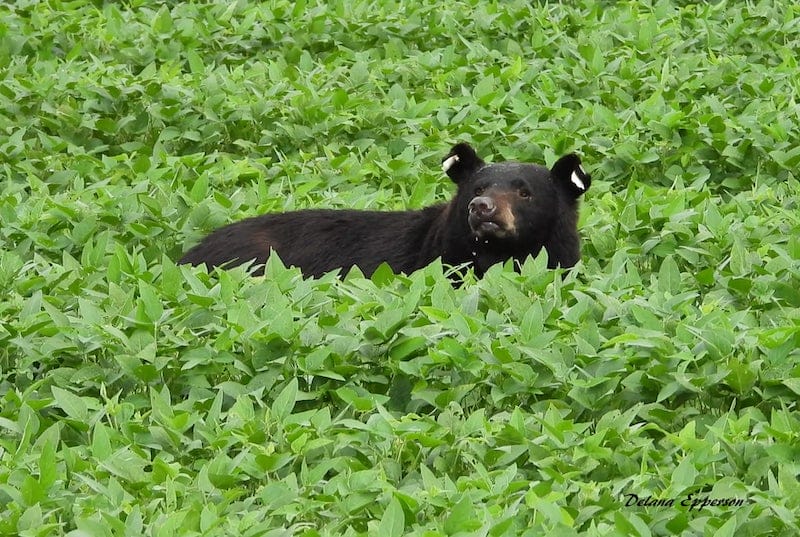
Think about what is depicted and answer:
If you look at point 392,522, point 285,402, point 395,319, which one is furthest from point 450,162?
point 392,522

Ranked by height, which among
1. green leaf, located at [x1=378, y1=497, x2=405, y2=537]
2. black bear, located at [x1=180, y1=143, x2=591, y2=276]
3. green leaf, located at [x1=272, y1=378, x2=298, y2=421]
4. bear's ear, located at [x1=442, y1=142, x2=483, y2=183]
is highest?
green leaf, located at [x1=378, y1=497, x2=405, y2=537]

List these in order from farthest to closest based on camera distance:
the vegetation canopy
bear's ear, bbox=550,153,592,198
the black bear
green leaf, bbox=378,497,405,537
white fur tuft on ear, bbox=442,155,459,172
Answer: white fur tuft on ear, bbox=442,155,459,172 < bear's ear, bbox=550,153,592,198 < the black bear < the vegetation canopy < green leaf, bbox=378,497,405,537

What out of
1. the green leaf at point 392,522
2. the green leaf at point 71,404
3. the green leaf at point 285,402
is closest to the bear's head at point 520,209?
the green leaf at point 285,402

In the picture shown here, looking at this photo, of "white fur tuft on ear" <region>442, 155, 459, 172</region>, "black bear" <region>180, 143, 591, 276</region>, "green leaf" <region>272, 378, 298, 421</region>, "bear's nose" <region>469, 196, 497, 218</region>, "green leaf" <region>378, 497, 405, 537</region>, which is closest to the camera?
"green leaf" <region>378, 497, 405, 537</region>

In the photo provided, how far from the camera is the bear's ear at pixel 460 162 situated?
9398mm

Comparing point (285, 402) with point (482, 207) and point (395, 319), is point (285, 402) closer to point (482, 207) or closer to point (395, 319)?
point (395, 319)

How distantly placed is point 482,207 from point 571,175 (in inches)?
28.1

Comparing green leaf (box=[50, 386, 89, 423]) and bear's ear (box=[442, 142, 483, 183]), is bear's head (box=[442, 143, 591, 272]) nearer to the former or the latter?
bear's ear (box=[442, 142, 483, 183])

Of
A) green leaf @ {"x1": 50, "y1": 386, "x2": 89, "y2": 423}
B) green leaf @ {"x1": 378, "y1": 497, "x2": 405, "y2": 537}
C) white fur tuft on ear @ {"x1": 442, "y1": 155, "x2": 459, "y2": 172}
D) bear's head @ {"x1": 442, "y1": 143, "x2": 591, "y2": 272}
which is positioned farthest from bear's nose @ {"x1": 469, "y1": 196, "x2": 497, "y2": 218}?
green leaf @ {"x1": 378, "y1": 497, "x2": 405, "y2": 537}

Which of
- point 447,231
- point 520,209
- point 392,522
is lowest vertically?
point 447,231

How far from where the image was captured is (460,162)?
31.0 ft

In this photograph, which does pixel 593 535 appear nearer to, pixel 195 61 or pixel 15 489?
pixel 15 489

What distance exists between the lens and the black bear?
9.10 m

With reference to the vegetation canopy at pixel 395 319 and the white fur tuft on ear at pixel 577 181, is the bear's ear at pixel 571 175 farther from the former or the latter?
the vegetation canopy at pixel 395 319
